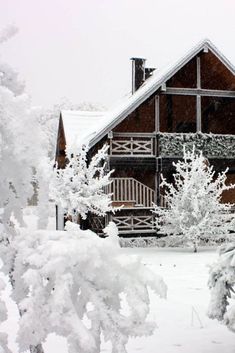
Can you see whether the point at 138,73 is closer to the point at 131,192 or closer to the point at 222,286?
the point at 131,192

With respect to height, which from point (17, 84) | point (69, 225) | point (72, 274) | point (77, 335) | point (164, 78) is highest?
point (164, 78)

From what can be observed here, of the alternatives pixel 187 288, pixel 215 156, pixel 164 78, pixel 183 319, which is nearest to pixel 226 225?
pixel 215 156

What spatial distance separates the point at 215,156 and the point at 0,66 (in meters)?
17.7

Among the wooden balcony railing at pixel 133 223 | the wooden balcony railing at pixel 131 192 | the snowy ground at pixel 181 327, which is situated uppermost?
the wooden balcony railing at pixel 131 192

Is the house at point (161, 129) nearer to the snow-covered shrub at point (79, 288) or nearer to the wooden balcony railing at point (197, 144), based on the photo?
the wooden balcony railing at point (197, 144)

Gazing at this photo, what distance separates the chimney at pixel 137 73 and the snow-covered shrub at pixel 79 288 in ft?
67.7

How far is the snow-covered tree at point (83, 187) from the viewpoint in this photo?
60.3 feet

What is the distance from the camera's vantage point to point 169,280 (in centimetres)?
1050

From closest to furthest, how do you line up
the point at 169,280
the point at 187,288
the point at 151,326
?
the point at 151,326
the point at 187,288
the point at 169,280

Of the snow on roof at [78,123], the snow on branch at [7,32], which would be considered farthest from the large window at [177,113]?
the snow on branch at [7,32]

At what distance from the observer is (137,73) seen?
23266mm

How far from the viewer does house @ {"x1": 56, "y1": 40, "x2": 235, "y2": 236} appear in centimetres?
1939

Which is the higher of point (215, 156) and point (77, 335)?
point (215, 156)

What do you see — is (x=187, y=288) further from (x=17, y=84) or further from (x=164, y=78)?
(x=164, y=78)
